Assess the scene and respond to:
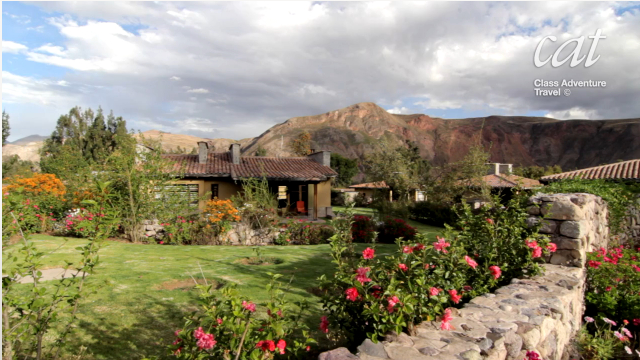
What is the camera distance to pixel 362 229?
11.3 metres

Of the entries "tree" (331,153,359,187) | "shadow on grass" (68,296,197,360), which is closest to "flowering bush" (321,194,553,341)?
"shadow on grass" (68,296,197,360)

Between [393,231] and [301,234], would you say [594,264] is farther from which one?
[301,234]

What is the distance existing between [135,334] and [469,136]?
85.7m

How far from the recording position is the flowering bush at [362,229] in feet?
35.7

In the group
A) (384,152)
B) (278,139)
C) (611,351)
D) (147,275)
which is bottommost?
(611,351)

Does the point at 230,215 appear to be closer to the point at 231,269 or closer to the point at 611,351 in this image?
the point at 231,269

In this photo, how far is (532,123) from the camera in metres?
81.7

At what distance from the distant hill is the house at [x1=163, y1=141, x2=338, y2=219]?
3850 cm

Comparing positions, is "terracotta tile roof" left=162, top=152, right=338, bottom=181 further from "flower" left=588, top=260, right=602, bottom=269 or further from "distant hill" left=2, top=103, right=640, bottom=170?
"distant hill" left=2, top=103, right=640, bottom=170

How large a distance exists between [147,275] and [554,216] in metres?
5.91

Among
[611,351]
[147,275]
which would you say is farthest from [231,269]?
[611,351]

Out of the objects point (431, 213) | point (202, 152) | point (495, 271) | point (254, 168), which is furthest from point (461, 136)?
point (495, 271)

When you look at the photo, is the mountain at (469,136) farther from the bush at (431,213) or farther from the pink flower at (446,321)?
the pink flower at (446,321)

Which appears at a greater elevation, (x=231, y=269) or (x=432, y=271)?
(x=432, y=271)
